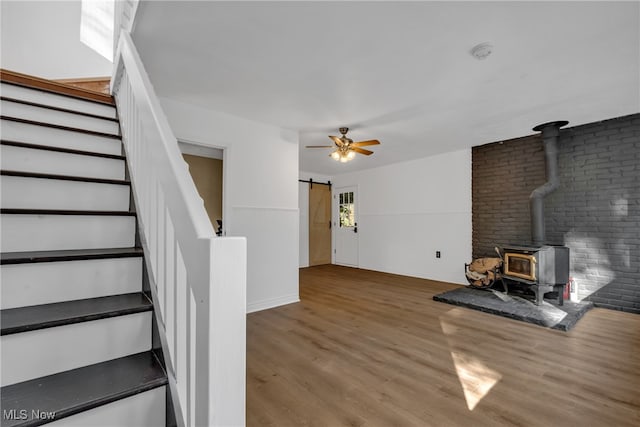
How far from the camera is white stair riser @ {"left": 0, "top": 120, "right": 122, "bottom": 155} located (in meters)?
1.74

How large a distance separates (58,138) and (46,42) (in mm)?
2234

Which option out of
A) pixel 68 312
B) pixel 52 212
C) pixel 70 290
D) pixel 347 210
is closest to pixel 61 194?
pixel 52 212

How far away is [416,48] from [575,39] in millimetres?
1066

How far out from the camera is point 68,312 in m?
1.09

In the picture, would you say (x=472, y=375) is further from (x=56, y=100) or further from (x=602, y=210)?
(x=56, y=100)

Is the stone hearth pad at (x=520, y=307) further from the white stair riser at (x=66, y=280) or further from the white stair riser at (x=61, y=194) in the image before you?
the white stair riser at (x=61, y=194)

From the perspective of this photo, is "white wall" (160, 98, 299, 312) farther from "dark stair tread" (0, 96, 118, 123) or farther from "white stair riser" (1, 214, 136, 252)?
"white stair riser" (1, 214, 136, 252)

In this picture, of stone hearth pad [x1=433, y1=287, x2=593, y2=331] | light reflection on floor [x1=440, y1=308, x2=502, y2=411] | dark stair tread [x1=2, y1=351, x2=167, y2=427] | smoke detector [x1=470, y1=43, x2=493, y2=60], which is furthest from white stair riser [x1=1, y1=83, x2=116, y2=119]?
stone hearth pad [x1=433, y1=287, x2=593, y2=331]

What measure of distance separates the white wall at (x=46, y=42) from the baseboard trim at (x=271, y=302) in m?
3.30

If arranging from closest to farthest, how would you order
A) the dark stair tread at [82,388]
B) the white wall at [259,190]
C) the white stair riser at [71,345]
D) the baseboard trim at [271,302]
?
the dark stair tread at [82,388], the white stair riser at [71,345], the white wall at [259,190], the baseboard trim at [271,302]

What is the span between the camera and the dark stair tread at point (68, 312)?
38.4 inches

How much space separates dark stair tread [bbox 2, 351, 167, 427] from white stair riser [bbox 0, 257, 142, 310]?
34cm

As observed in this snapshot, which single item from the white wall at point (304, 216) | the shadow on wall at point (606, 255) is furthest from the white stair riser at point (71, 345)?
the white wall at point (304, 216)

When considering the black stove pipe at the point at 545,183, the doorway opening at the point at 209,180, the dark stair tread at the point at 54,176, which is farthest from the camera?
the doorway opening at the point at 209,180
